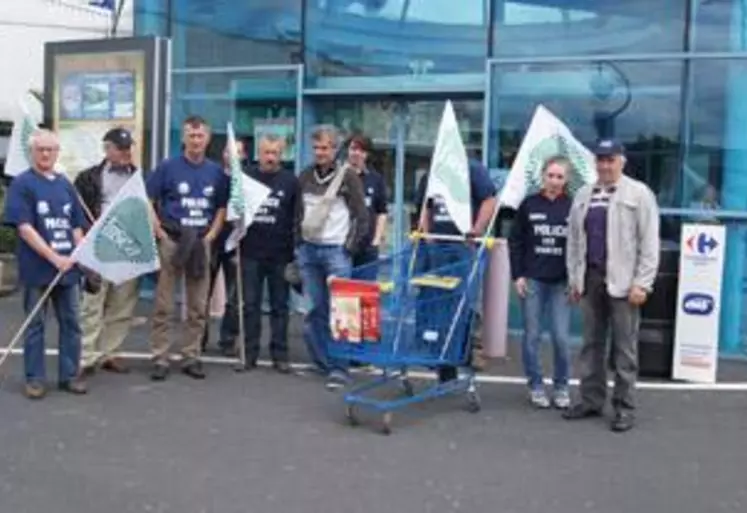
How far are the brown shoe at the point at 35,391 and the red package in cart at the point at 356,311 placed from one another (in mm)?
2249

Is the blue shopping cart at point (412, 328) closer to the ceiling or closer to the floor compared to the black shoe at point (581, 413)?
closer to the ceiling

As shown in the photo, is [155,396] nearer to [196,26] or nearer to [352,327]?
[352,327]

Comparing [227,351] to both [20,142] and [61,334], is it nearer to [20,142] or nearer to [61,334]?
[61,334]

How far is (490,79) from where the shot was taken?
38.0ft

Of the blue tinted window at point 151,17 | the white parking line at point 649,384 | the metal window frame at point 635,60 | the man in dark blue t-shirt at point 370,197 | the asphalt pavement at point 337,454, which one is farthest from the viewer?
the blue tinted window at point 151,17

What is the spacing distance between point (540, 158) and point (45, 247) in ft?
12.0

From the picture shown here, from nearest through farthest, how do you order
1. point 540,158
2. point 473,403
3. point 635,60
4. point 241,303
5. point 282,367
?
point 473,403 < point 540,158 < point 282,367 < point 241,303 < point 635,60

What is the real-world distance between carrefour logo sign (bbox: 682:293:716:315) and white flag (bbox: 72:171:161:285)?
14.1ft

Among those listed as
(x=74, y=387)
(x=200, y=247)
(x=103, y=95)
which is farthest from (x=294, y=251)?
(x=103, y=95)

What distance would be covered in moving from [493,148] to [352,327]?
4.59 metres

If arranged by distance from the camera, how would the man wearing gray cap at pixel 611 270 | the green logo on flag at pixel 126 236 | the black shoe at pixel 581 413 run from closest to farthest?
the man wearing gray cap at pixel 611 270 → the black shoe at pixel 581 413 → the green logo on flag at pixel 126 236

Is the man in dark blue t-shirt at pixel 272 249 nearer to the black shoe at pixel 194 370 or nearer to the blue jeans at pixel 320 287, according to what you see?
the blue jeans at pixel 320 287

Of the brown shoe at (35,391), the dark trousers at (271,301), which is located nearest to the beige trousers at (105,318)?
the brown shoe at (35,391)

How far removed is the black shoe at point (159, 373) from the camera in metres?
8.99
